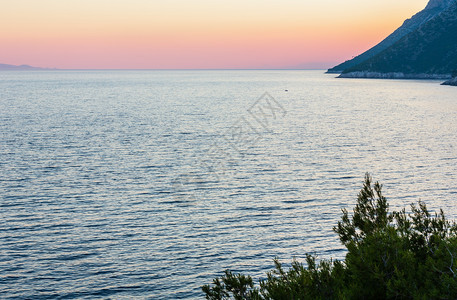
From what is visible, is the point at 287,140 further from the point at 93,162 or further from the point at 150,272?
the point at 150,272

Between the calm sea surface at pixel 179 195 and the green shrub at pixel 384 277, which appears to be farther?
the calm sea surface at pixel 179 195

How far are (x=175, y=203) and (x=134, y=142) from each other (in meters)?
41.7

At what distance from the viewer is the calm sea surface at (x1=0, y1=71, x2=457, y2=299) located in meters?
34.8

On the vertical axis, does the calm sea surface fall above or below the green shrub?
below

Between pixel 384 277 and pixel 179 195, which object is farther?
pixel 179 195

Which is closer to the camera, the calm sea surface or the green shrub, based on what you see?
the green shrub

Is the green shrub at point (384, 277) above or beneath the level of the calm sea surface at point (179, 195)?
above

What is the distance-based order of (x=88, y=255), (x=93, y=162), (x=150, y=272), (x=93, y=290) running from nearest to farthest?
1. (x=93, y=290)
2. (x=150, y=272)
3. (x=88, y=255)
4. (x=93, y=162)

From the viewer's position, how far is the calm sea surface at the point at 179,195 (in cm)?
3481

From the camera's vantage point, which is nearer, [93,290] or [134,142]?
[93,290]

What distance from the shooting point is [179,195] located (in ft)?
179

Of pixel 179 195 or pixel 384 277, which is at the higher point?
pixel 384 277

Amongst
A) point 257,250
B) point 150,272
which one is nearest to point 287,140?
point 257,250

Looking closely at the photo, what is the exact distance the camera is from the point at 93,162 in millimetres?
70875
